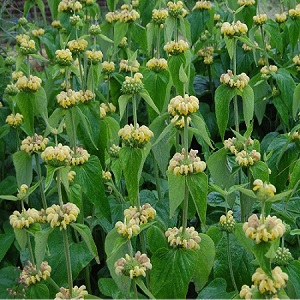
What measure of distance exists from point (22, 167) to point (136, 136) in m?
0.48

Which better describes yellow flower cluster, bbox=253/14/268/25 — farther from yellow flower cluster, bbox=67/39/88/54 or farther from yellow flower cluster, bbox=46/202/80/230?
yellow flower cluster, bbox=46/202/80/230

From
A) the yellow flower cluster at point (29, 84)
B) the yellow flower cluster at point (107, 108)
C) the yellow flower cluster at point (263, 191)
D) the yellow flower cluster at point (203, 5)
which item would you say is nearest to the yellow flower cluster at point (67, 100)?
the yellow flower cluster at point (29, 84)

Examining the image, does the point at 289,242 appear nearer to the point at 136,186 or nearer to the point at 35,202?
the point at 136,186

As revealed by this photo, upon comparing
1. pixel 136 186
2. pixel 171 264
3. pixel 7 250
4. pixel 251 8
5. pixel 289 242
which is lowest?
pixel 7 250

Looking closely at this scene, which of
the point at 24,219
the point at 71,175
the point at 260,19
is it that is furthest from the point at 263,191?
the point at 260,19

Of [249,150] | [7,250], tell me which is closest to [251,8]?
[249,150]

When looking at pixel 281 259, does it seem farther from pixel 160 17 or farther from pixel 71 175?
pixel 160 17

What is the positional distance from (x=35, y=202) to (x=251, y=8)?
1.08m

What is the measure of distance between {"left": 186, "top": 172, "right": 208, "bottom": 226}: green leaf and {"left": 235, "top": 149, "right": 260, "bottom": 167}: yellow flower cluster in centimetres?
28

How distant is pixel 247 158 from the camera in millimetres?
1475

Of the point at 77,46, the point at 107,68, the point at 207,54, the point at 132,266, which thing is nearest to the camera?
the point at 132,266

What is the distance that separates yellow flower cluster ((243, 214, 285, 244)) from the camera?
0.96 meters

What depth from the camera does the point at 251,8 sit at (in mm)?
2268

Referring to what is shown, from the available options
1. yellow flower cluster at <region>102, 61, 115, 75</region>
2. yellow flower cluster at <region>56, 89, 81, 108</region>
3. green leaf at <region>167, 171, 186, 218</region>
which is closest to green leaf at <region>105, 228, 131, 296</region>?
green leaf at <region>167, 171, 186, 218</region>
